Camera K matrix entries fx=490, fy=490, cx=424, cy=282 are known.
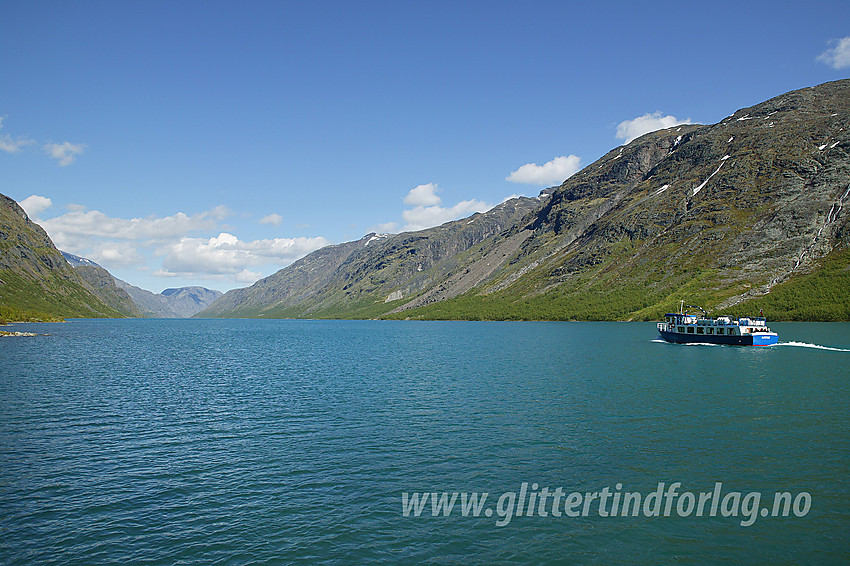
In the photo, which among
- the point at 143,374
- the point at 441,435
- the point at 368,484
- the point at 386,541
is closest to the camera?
the point at 386,541

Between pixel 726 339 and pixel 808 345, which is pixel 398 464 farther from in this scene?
pixel 726 339

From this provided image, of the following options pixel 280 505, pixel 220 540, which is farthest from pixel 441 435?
pixel 220 540

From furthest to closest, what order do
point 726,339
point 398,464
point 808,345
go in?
1. point 726,339
2. point 808,345
3. point 398,464

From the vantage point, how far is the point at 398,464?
32.6 metres

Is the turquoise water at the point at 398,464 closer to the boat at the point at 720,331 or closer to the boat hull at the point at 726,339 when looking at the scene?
the boat hull at the point at 726,339

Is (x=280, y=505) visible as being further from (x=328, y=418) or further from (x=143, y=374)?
(x=143, y=374)

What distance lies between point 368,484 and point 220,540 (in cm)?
891

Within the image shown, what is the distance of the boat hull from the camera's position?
12344 centimetres

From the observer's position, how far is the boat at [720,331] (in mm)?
124500

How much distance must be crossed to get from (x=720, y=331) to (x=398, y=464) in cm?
13121

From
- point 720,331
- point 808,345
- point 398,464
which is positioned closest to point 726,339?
point 720,331

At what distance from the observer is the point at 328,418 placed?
→ 45938 mm

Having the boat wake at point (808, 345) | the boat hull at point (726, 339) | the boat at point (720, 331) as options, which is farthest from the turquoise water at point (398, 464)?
the boat at point (720, 331)

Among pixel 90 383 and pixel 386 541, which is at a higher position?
pixel 90 383
